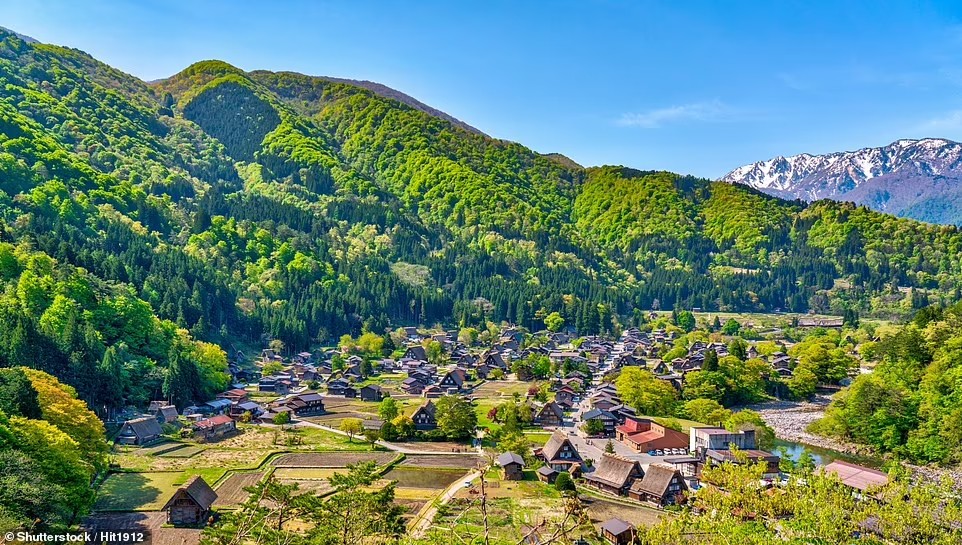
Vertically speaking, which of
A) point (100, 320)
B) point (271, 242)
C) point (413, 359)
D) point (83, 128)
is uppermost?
point (83, 128)

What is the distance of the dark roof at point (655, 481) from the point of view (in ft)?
110

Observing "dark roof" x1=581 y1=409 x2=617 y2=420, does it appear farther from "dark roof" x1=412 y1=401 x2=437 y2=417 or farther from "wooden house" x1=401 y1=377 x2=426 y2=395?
"wooden house" x1=401 y1=377 x2=426 y2=395

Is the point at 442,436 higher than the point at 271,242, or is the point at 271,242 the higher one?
the point at 271,242

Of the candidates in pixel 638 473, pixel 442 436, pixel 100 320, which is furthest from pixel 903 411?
pixel 100 320

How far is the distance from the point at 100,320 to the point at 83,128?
11025 centimetres

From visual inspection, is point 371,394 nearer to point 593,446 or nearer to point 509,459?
point 593,446

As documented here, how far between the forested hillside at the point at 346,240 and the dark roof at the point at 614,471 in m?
34.7

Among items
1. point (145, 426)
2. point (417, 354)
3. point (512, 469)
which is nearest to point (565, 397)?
point (512, 469)

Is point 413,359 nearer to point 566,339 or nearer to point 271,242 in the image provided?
point 566,339

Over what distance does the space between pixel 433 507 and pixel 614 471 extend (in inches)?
410

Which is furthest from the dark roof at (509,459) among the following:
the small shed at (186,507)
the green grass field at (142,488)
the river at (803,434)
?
the river at (803,434)

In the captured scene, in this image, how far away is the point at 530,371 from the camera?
7244cm

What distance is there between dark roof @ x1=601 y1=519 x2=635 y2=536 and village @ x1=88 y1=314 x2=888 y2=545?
6 cm

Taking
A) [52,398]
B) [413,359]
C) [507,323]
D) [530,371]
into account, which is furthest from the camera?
[507,323]
